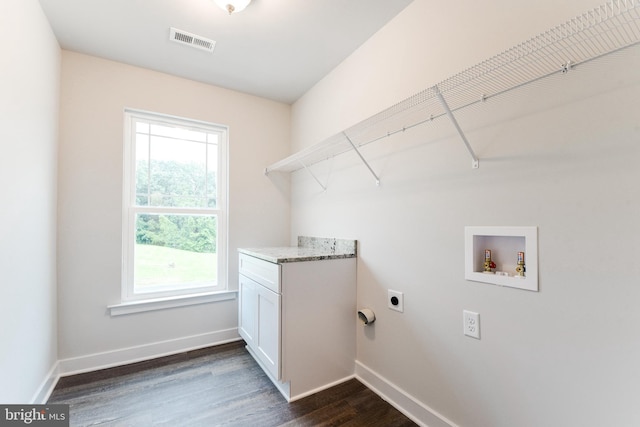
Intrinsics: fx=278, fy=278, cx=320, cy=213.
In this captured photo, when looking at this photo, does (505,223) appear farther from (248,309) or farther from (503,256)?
(248,309)

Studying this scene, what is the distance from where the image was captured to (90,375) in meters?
2.11

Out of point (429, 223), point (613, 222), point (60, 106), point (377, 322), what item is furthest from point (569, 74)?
point (60, 106)

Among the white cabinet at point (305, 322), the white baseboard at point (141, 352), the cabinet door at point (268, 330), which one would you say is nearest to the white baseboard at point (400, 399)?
the white cabinet at point (305, 322)

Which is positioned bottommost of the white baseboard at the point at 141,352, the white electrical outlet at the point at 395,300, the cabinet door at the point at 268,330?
the white baseboard at the point at 141,352

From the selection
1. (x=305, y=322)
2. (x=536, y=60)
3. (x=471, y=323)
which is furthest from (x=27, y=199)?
(x=536, y=60)

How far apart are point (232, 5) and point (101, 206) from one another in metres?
1.81

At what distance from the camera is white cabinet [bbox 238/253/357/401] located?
182cm

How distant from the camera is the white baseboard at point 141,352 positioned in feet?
7.00

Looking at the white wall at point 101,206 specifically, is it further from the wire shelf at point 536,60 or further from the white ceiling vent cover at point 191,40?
the wire shelf at point 536,60

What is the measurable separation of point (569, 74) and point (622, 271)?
740 millimetres

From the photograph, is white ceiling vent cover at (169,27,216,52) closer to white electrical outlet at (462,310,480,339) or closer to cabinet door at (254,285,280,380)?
cabinet door at (254,285,280,380)

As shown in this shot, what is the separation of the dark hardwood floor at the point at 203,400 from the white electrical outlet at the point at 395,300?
0.62 metres

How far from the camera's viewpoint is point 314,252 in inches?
89.7

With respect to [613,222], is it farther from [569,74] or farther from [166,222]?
[166,222]
